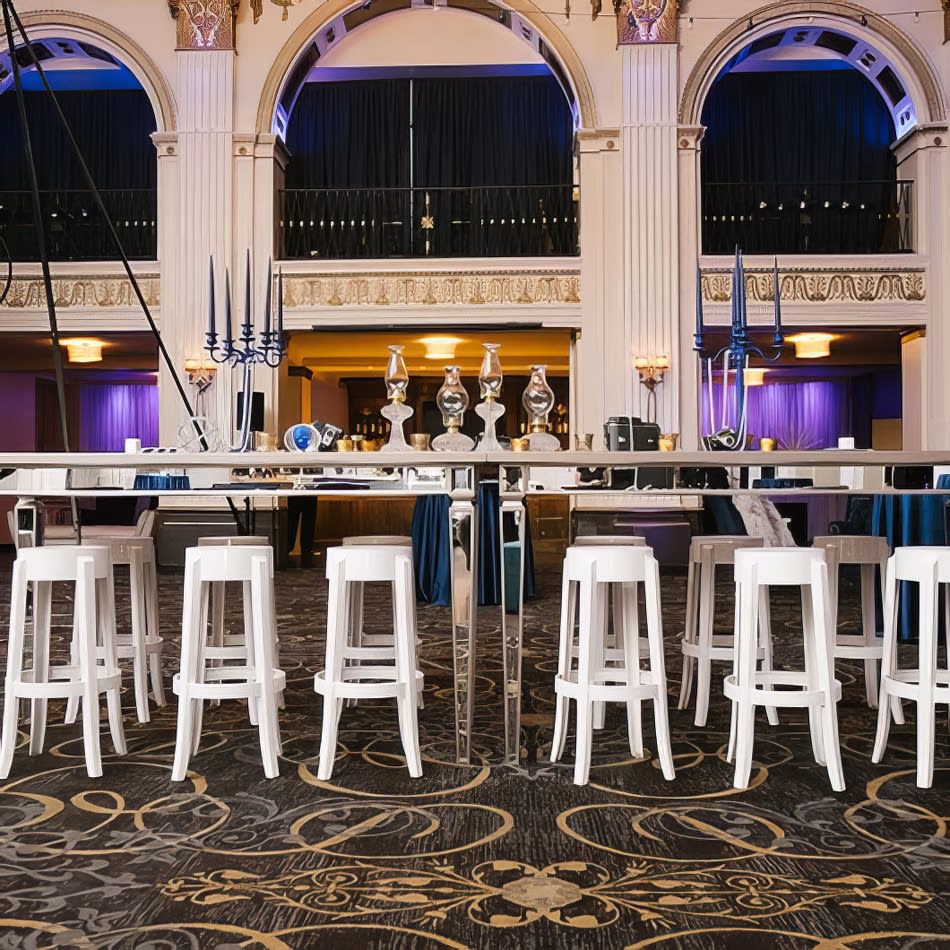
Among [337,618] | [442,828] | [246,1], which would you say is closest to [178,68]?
[246,1]

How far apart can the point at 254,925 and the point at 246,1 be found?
1048 centimetres

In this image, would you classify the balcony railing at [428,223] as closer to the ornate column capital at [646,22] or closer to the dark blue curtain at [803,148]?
the ornate column capital at [646,22]

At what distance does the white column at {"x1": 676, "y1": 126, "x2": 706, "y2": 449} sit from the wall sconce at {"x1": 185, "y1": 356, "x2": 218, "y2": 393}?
4711 mm

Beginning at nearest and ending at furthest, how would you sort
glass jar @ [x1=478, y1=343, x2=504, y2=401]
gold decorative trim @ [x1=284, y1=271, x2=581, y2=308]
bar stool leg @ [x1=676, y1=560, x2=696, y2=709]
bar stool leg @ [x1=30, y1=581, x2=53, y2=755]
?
bar stool leg @ [x1=30, y1=581, x2=53, y2=755], glass jar @ [x1=478, y1=343, x2=504, y2=401], bar stool leg @ [x1=676, y1=560, x2=696, y2=709], gold decorative trim @ [x1=284, y1=271, x2=581, y2=308]

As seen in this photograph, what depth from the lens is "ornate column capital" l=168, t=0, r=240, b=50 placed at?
1027cm

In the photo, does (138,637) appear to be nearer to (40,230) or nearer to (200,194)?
(40,230)

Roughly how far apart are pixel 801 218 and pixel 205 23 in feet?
22.3

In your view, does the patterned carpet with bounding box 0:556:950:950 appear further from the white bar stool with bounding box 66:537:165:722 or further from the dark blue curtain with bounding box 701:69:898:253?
the dark blue curtain with bounding box 701:69:898:253

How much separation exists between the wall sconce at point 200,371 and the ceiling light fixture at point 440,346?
8.53 ft

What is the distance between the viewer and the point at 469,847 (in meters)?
2.28

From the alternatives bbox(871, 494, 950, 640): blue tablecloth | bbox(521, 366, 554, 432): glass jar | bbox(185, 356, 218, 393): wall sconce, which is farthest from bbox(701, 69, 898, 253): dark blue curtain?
bbox(521, 366, 554, 432): glass jar

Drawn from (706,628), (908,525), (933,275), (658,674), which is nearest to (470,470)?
(658,674)

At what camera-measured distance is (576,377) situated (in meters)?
10.5

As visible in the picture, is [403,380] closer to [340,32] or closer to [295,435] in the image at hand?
[295,435]
